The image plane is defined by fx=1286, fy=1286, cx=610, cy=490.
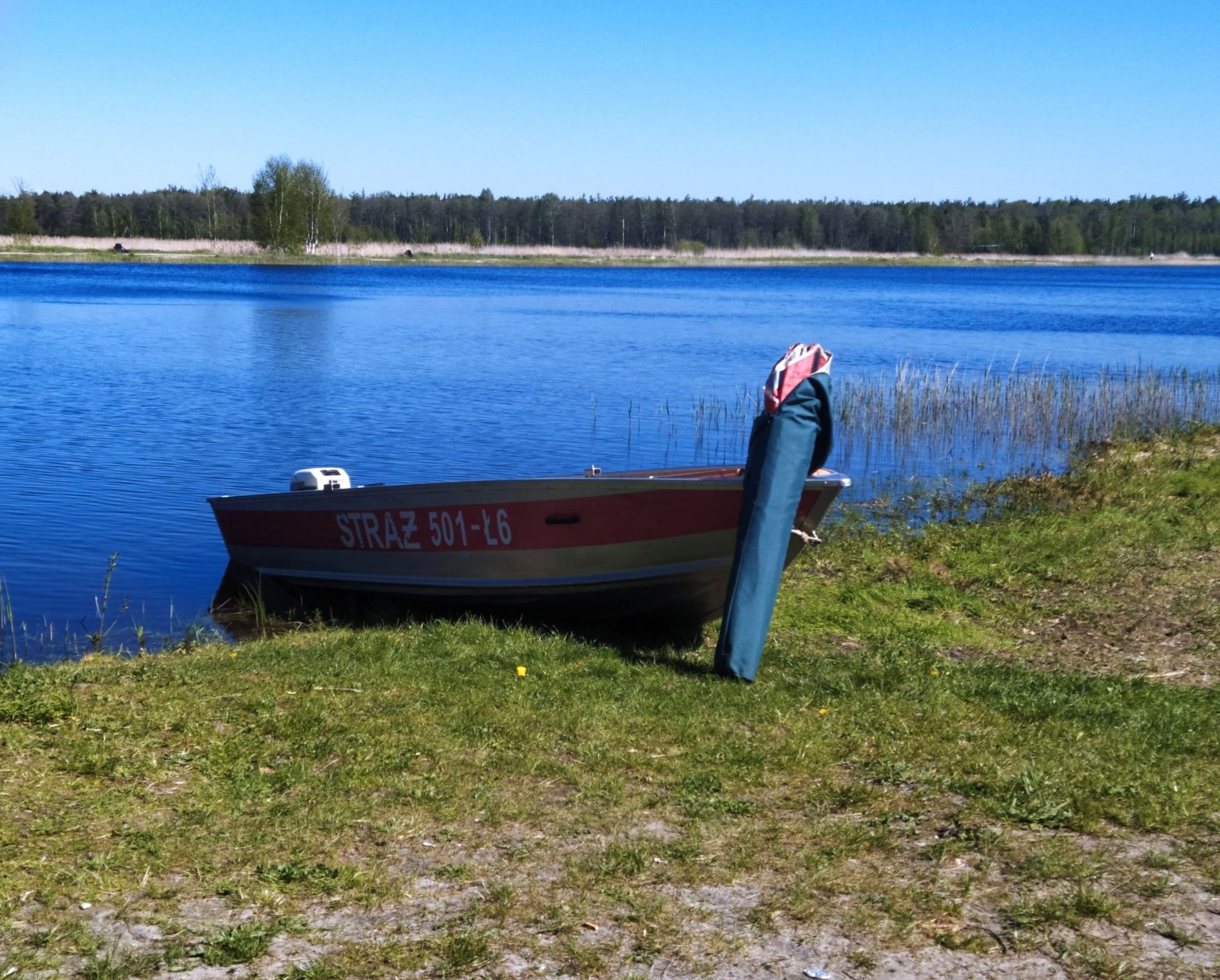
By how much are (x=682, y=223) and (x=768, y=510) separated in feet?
558

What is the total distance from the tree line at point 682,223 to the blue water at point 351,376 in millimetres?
79542

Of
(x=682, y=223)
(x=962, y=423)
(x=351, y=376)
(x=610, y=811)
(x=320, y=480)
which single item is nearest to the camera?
(x=610, y=811)

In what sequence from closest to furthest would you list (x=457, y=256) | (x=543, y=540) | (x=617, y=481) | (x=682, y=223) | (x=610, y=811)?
(x=610, y=811) → (x=617, y=481) → (x=543, y=540) → (x=457, y=256) → (x=682, y=223)

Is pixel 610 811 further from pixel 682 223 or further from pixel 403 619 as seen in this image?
pixel 682 223

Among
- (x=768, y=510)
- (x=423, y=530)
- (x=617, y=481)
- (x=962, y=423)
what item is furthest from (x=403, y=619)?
(x=962, y=423)

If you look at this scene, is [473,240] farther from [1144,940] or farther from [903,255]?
[1144,940]

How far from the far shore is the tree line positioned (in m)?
5.33

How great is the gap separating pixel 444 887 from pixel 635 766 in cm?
153

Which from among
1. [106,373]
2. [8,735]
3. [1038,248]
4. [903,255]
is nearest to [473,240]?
[903,255]

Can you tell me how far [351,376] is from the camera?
3161 centimetres

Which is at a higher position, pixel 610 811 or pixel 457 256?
pixel 457 256

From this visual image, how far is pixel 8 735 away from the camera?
6141mm

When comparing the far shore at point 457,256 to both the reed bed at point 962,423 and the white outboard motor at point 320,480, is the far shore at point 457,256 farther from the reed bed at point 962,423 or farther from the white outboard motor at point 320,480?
the white outboard motor at point 320,480

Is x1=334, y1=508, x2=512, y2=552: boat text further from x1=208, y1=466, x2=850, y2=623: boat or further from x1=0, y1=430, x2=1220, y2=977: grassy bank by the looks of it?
x1=0, y1=430, x2=1220, y2=977: grassy bank
